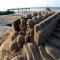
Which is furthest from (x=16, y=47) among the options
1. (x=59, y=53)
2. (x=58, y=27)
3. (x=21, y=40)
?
(x=58, y=27)

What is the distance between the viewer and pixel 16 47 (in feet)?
28.8

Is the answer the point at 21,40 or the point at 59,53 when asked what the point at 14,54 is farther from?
the point at 59,53

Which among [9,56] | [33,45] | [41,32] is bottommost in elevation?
[9,56]

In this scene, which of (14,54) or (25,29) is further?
(25,29)

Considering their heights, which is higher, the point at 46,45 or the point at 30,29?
the point at 30,29

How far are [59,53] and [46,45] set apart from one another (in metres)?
0.74

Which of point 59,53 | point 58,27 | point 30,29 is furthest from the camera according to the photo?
point 58,27

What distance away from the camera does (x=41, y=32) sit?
8.52 meters

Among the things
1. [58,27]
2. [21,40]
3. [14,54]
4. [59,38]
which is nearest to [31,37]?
[21,40]

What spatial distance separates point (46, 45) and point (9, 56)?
1773 mm

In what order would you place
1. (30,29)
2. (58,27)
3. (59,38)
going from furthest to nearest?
(58,27) → (59,38) → (30,29)

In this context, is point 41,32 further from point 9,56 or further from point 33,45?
point 9,56

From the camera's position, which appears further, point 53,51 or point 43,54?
point 53,51

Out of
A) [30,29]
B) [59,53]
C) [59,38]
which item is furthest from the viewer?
[59,38]
